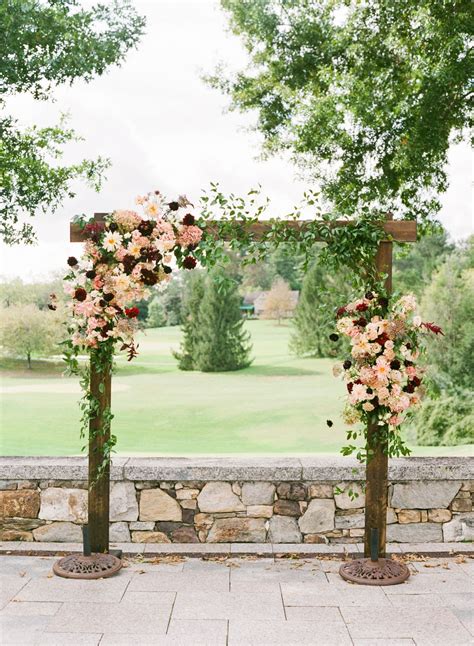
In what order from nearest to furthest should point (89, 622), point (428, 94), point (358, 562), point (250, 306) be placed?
point (89, 622)
point (358, 562)
point (428, 94)
point (250, 306)

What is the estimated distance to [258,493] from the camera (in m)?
4.64

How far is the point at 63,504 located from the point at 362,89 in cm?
526

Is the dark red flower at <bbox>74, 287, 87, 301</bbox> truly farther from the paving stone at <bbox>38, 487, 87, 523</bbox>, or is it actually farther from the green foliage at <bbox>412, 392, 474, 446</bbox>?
the green foliage at <bbox>412, 392, 474, 446</bbox>

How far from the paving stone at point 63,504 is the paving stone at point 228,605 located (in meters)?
1.09

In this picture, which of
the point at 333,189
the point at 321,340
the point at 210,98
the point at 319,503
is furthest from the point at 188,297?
the point at 319,503

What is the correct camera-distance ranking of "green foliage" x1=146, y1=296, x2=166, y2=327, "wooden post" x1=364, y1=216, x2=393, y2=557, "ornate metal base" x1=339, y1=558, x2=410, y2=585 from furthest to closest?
1. "green foliage" x1=146, y1=296, x2=166, y2=327
2. "wooden post" x1=364, y1=216, x2=393, y2=557
3. "ornate metal base" x1=339, y1=558, x2=410, y2=585

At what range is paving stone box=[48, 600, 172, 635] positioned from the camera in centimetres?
339

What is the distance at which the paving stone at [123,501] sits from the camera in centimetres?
466

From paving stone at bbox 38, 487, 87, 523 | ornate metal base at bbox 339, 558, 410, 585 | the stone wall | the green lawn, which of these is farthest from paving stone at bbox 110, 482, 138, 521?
the green lawn

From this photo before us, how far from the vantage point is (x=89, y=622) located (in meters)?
3.46

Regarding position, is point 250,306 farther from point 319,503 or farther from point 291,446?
point 319,503

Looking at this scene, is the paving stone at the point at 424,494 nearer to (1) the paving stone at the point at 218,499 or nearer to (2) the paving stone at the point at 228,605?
(1) the paving stone at the point at 218,499

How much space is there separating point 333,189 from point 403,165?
1.32 m

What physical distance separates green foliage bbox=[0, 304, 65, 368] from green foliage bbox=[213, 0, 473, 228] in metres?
6.74
